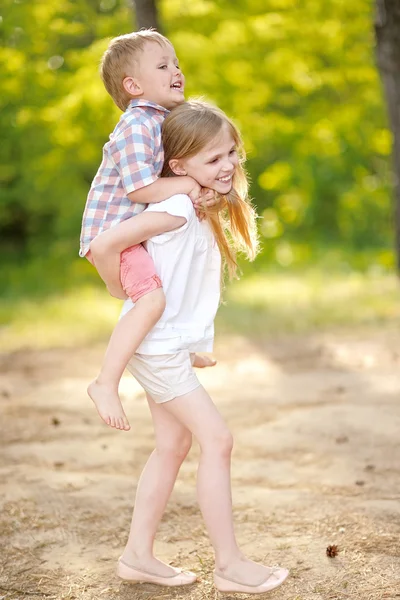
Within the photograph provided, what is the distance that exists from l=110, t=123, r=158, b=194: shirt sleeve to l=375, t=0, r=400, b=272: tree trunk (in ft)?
18.3

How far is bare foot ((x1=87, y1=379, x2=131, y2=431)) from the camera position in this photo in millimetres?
2547

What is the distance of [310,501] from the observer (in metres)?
3.53

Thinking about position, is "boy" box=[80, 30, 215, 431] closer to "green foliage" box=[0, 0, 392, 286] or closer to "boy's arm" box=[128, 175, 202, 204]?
"boy's arm" box=[128, 175, 202, 204]

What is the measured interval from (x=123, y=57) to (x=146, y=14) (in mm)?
6138

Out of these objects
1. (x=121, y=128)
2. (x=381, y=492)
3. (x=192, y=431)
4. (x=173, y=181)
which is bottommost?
(x=381, y=492)

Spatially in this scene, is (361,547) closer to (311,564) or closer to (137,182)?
(311,564)

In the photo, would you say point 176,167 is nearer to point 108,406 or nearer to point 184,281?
point 184,281

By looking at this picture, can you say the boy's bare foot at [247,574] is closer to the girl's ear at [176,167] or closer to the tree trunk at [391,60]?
the girl's ear at [176,167]

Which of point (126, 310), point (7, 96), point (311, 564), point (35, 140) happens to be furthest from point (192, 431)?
point (35, 140)

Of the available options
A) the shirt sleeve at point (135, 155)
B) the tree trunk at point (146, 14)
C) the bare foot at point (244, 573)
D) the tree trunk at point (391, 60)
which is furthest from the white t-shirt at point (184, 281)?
the tree trunk at point (146, 14)

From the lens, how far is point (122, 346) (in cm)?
254

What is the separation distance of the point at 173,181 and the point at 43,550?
58.7 inches

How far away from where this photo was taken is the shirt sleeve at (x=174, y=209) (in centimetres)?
254

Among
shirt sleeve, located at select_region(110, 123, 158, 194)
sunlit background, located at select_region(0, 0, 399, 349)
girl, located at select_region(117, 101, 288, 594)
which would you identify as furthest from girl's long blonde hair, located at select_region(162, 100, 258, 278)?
sunlit background, located at select_region(0, 0, 399, 349)
